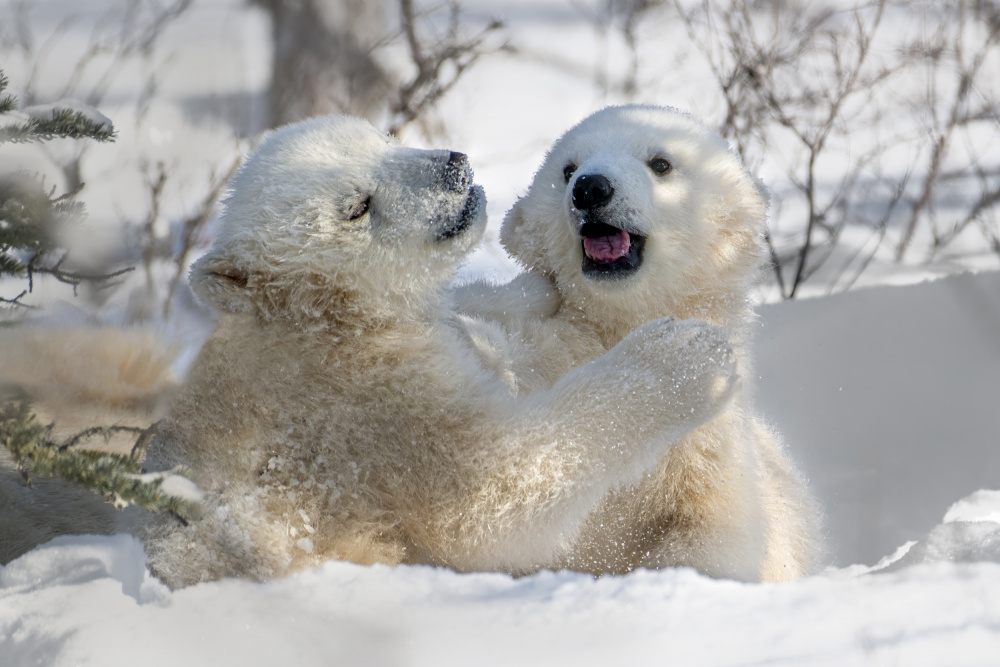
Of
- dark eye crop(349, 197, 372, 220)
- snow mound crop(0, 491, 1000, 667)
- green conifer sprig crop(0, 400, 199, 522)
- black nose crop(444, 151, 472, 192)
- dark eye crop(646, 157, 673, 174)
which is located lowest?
snow mound crop(0, 491, 1000, 667)

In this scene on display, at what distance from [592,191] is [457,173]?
1.34 feet

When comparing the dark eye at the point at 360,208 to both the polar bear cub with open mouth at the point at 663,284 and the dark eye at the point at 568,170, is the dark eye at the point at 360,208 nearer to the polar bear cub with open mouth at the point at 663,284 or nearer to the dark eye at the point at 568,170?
the polar bear cub with open mouth at the point at 663,284

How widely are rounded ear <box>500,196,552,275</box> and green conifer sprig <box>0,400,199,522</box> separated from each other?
46.7 inches

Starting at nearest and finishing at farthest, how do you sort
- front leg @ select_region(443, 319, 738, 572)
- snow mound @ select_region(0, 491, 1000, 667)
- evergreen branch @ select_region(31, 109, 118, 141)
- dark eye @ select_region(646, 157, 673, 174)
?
snow mound @ select_region(0, 491, 1000, 667)
front leg @ select_region(443, 319, 738, 572)
evergreen branch @ select_region(31, 109, 118, 141)
dark eye @ select_region(646, 157, 673, 174)

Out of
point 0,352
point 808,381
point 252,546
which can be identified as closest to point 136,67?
point 0,352

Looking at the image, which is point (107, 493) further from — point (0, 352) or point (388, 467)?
point (388, 467)

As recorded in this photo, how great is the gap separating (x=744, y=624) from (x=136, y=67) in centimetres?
207

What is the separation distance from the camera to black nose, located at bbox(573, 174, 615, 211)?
6.40 ft

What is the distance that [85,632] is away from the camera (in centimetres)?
135

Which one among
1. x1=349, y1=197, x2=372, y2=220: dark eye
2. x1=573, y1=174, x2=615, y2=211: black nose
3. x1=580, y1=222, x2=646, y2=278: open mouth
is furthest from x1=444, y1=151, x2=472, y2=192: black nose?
x1=580, y1=222, x2=646, y2=278: open mouth

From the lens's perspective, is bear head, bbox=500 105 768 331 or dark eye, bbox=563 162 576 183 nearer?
bear head, bbox=500 105 768 331

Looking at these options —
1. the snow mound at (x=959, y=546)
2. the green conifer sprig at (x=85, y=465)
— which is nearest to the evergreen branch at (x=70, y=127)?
the green conifer sprig at (x=85, y=465)

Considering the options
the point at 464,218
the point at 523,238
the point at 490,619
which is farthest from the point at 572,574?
the point at 523,238

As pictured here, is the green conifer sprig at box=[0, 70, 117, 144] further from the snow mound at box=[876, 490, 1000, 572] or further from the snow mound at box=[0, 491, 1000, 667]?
the snow mound at box=[876, 490, 1000, 572]
